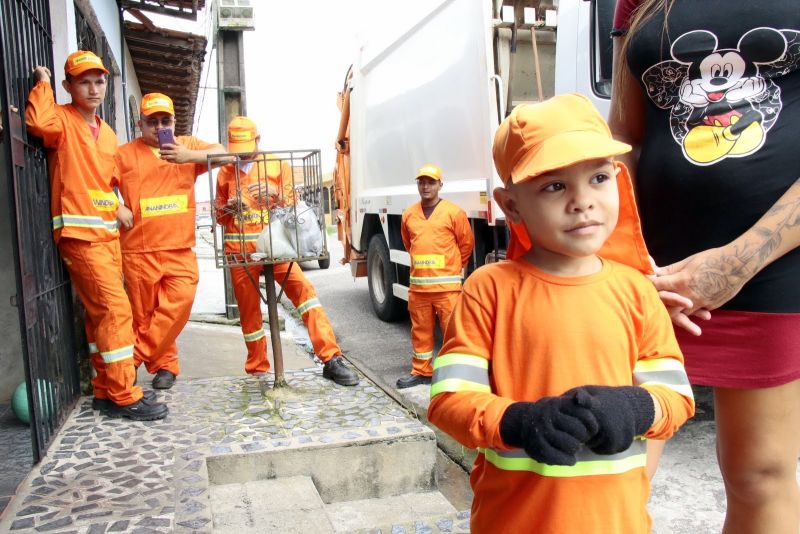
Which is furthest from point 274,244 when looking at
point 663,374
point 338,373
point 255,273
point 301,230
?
point 663,374

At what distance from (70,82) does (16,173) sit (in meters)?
0.75

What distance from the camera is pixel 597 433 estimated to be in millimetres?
1144

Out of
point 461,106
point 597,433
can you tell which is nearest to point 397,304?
point 461,106

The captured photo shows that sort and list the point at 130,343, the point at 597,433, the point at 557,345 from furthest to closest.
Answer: the point at 130,343 < the point at 557,345 < the point at 597,433

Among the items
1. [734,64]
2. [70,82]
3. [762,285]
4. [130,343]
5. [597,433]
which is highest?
[70,82]

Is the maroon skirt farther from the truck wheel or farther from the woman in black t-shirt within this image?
the truck wheel

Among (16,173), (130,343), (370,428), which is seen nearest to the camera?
(16,173)

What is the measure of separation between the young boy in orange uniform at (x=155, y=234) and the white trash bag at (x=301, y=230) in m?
0.59

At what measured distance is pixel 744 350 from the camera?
161 centimetres

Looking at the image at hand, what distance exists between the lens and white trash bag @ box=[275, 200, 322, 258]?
4.07 m

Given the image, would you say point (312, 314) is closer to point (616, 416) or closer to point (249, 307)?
point (249, 307)

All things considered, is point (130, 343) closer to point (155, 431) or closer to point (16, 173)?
point (155, 431)

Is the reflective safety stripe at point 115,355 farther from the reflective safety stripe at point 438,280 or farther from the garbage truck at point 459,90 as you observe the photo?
the garbage truck at point 459,90

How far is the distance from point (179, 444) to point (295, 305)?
149 centimetres
